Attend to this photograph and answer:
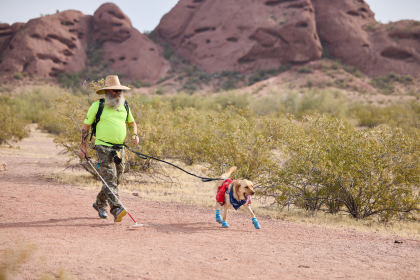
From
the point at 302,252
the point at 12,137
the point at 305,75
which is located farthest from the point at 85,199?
the point at 305,75

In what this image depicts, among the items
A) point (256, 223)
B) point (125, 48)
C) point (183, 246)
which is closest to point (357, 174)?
point (256, 223)

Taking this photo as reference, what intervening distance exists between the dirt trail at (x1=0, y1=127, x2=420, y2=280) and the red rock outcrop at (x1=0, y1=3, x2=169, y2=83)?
171 feet

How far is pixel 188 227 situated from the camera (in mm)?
5789

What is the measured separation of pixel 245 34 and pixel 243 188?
53.8m

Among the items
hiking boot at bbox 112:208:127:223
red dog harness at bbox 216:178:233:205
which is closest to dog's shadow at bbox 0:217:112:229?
hiking boot at bbox 112:208:127:223

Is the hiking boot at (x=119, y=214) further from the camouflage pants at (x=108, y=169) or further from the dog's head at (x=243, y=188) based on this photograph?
the dog's head at (x=243, y=188)

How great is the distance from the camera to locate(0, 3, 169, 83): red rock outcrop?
52688 mm

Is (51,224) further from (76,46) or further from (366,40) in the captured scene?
(76,46)

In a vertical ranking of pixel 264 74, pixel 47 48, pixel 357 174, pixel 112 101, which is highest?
pixel 47 48

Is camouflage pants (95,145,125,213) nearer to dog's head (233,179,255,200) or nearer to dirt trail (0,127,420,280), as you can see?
dirt trail (0,127,420,280)

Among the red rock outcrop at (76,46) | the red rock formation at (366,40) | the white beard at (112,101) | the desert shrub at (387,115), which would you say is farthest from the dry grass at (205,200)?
the red rock formation at (366,40)

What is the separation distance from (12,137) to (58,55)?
3957cm

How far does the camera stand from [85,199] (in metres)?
7.27

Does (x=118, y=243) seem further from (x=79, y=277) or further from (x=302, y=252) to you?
(x=302, y=252)
